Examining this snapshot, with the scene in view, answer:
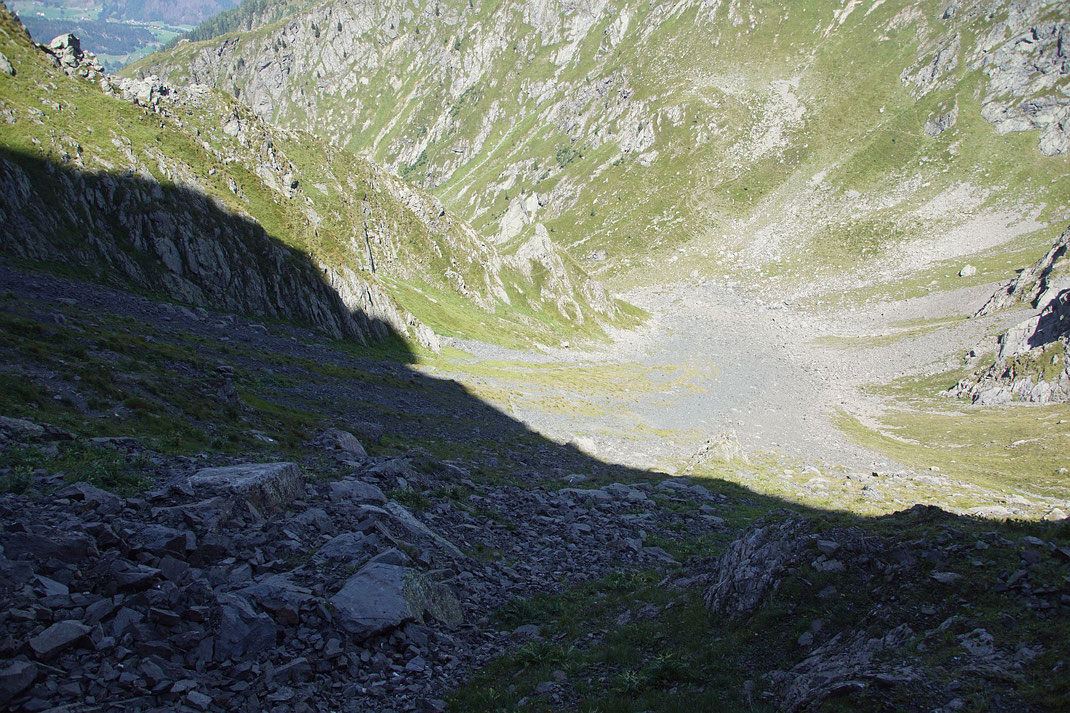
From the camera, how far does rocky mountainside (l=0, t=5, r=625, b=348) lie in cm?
4428

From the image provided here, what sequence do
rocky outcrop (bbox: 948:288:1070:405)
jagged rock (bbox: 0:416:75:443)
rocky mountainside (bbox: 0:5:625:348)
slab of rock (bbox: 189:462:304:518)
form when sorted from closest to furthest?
slab of rock (bbox: 189:462:304:518) → jagged rock (bbox: 0:416:75:443) → rocky mountainside (bbox: 0:5:625:348) → rocky outcrop (bbox: 948:288:1070:405)

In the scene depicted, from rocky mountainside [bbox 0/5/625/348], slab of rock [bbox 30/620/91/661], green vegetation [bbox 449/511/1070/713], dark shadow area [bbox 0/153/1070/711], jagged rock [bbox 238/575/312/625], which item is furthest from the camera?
rocky mountainside [bbox 0/5/625/348]

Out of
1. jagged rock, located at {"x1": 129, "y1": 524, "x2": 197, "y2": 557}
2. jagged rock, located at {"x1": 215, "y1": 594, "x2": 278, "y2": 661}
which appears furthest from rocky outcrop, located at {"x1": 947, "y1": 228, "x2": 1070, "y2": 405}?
jagged rock, located at {"x1": 129, "y1": 524, "x2": 197, "y2": 557}

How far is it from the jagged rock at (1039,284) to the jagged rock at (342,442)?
11959cm

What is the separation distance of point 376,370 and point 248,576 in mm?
39694

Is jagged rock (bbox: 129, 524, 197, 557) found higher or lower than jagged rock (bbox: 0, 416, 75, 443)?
higher

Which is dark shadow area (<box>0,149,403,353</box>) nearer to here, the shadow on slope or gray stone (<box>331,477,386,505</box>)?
the shadow on slope

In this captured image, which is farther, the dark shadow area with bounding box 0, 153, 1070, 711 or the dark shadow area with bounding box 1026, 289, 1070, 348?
the dark shadow area with bounding box 1026, 289, 1070, 348

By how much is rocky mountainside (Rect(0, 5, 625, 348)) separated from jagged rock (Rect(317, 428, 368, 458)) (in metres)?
32.8

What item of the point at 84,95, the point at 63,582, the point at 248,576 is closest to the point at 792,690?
the point at 248,576

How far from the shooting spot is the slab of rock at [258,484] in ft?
45.2

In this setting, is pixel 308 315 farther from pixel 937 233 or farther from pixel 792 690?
pixel 937 233

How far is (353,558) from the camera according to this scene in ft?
42.1

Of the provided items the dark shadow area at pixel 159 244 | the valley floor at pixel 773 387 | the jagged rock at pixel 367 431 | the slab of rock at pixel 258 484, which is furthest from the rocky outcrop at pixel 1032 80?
the slab of rock at pixel 258 484
